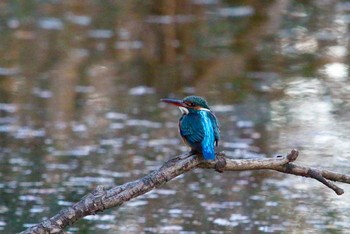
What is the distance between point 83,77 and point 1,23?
7.89 feet

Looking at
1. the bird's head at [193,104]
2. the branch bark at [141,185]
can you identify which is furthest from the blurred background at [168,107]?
the branch bark at [141,185]

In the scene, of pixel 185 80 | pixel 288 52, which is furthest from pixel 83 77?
pixel 288 52

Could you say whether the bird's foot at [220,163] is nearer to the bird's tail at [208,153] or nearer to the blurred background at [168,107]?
the bird's tail at [208,153]

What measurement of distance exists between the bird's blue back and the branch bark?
0.16 ft

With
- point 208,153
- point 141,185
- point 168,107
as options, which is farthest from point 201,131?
point 168,107

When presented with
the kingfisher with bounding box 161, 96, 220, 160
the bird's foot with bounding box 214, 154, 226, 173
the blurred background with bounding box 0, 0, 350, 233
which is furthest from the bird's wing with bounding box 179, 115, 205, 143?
the blurred background with bounding box 0, 0, 350, 233

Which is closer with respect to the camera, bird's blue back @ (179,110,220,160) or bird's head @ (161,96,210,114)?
bird's blue back @ (179,110,220,160)

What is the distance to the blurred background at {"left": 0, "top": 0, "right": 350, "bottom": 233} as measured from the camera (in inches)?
237

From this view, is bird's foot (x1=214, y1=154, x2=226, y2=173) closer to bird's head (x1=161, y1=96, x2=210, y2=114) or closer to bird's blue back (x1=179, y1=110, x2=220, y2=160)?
bird's blue back (x1=179, y1=110, x2=220, y2=160)

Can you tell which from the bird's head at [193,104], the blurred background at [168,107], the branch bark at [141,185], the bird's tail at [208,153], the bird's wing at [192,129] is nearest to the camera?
the branch bark at [141,185]

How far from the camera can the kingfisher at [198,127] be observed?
4203 millimetres

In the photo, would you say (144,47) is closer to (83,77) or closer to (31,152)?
(83,77)

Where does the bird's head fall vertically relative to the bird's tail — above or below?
above

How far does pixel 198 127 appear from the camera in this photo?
4348mm
